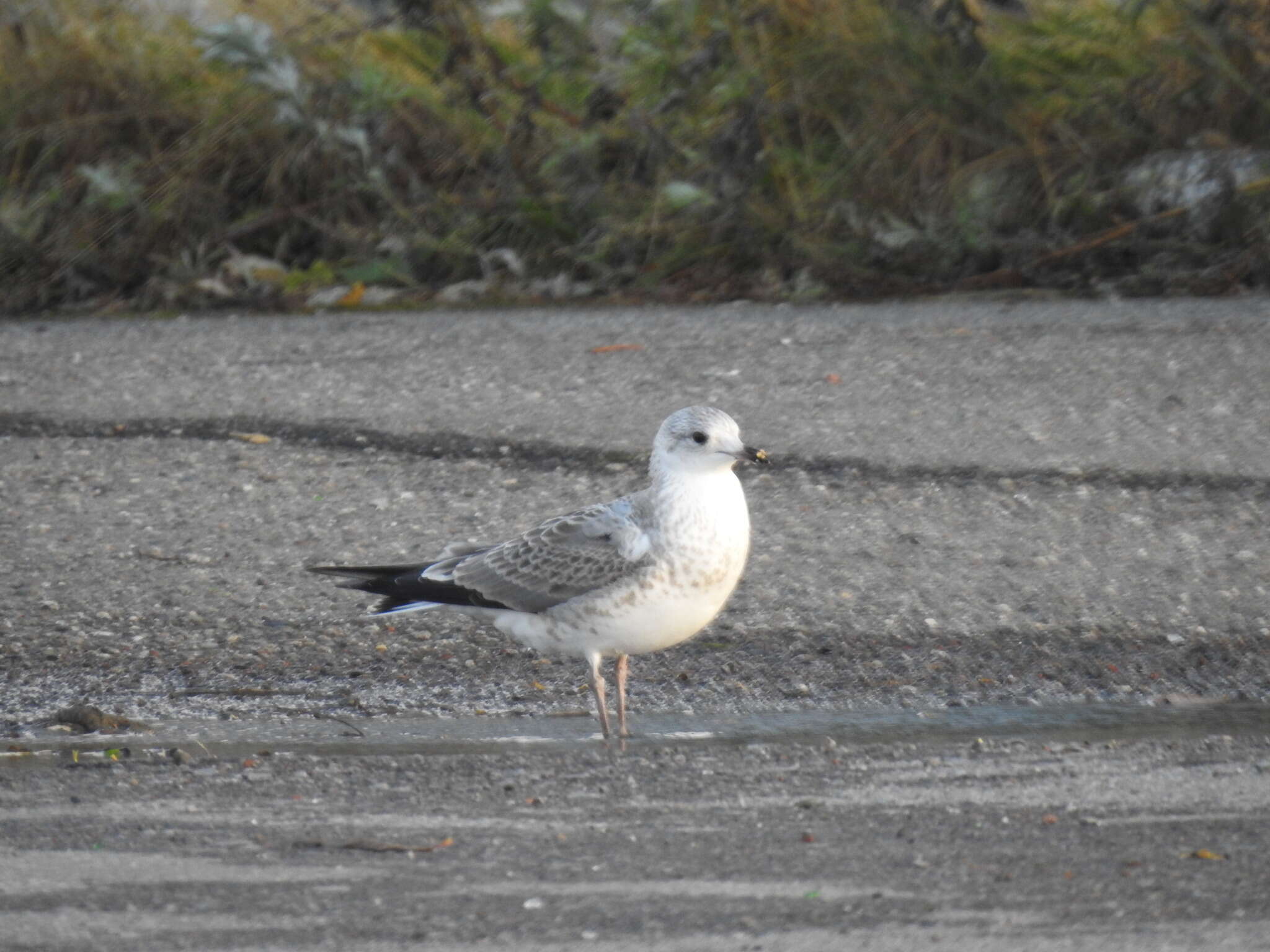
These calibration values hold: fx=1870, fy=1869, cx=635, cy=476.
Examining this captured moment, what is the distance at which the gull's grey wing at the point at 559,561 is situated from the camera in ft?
15.8

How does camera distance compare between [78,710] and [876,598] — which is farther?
[876,598]

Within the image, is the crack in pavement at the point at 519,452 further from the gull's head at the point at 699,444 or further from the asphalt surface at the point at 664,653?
the gull's head at the point at 699,444

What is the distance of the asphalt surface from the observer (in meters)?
3.39

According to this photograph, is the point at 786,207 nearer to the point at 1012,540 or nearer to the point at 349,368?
the point at 349,368

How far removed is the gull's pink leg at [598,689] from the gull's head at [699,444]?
0.53 meters

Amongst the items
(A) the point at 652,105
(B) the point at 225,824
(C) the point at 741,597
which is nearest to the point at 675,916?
(B) the point at 225,824

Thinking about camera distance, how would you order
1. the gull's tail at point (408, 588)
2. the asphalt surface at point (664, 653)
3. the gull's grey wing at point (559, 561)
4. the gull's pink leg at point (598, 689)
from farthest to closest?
the gull's tail at point (408, 588)
the gull's grey wing at point (559, 561)
the gull's pink leg at point (598, 689)
the asphalt surface at point (664, 653)

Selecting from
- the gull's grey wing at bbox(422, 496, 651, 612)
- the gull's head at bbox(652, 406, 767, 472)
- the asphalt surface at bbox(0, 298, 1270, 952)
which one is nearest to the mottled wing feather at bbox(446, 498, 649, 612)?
the gull's grey wing at bbox(422, 496, 651, 612)

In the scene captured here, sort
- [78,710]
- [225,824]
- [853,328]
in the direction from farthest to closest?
1. [853,328]
2. [78,710]
3. [225,824]

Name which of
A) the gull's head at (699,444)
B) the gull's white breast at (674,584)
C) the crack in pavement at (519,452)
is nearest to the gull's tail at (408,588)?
the gull's white breast at (674,584)

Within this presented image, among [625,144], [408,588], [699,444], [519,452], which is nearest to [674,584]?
[699,444]

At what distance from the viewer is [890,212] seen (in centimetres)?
961

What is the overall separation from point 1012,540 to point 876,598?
701 millimetres

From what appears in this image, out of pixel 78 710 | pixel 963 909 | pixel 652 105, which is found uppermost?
pixel 652 105
